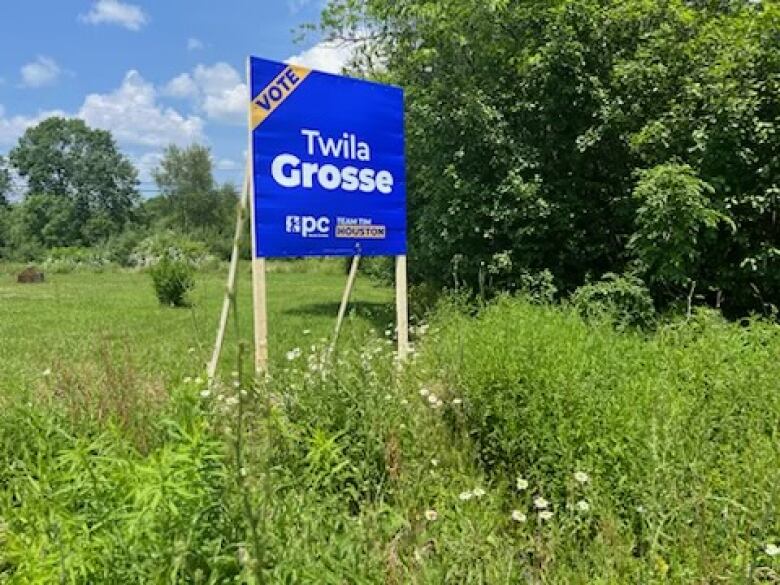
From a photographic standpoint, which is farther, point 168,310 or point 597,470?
point 168,310

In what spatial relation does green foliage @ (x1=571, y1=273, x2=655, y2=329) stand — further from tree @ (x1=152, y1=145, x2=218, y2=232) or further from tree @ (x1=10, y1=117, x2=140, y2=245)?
tree @ (x1=10, y1=117, x2=140, y2=245)

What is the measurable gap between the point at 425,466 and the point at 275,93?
253 cm

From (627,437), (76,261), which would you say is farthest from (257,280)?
(76,261)

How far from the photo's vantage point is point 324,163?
13.9 feet

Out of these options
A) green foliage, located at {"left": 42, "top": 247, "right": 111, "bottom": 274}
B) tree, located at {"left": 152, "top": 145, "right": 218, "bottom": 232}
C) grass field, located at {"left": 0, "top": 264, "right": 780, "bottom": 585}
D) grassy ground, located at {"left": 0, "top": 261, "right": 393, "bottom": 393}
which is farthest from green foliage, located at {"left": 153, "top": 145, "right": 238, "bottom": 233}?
grass field, located at {"left": 0, "top": 264, "right": 780, "bottom": 585}

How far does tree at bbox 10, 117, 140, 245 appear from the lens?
69688mm

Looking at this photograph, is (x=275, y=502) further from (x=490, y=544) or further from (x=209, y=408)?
(x=209, y=408)

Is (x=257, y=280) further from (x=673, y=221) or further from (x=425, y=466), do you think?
(x=673, y=221)

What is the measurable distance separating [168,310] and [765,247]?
30.7 feet

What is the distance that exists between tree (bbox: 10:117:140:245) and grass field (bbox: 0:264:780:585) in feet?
229

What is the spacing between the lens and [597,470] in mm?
2346

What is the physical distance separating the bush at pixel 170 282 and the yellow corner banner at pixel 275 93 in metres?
8.52

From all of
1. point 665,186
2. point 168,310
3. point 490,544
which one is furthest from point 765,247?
point 168,310

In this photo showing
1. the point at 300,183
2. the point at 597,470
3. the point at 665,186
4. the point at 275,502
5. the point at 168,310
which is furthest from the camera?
the point at 168,310
